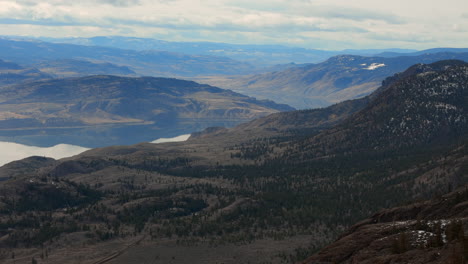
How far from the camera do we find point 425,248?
53562 millimetres

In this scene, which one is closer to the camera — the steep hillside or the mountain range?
the steep hillside

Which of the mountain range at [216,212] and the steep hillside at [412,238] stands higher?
the steep hillside at [412,238]

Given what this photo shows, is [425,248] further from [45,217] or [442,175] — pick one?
[45,217]

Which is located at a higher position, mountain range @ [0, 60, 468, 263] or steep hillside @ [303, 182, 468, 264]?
steep hillside @ [303, 182, 468, 264]

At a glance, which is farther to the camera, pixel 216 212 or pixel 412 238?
pixel 216 212

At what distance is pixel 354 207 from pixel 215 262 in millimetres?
47895

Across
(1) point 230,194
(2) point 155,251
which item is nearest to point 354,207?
(1) point 230,194

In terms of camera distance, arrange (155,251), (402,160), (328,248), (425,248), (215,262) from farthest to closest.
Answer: (402,160), (155,251), (215,262), (328,248), (425,248)

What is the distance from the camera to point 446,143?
200 m

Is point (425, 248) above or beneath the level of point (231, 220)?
above

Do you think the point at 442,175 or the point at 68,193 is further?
the point at 68,193

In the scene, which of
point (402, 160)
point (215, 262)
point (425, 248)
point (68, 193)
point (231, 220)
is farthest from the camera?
point (402, 160)

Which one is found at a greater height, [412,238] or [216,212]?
[412,238]

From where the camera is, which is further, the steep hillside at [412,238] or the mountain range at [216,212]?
the mountain range at [216,212]
